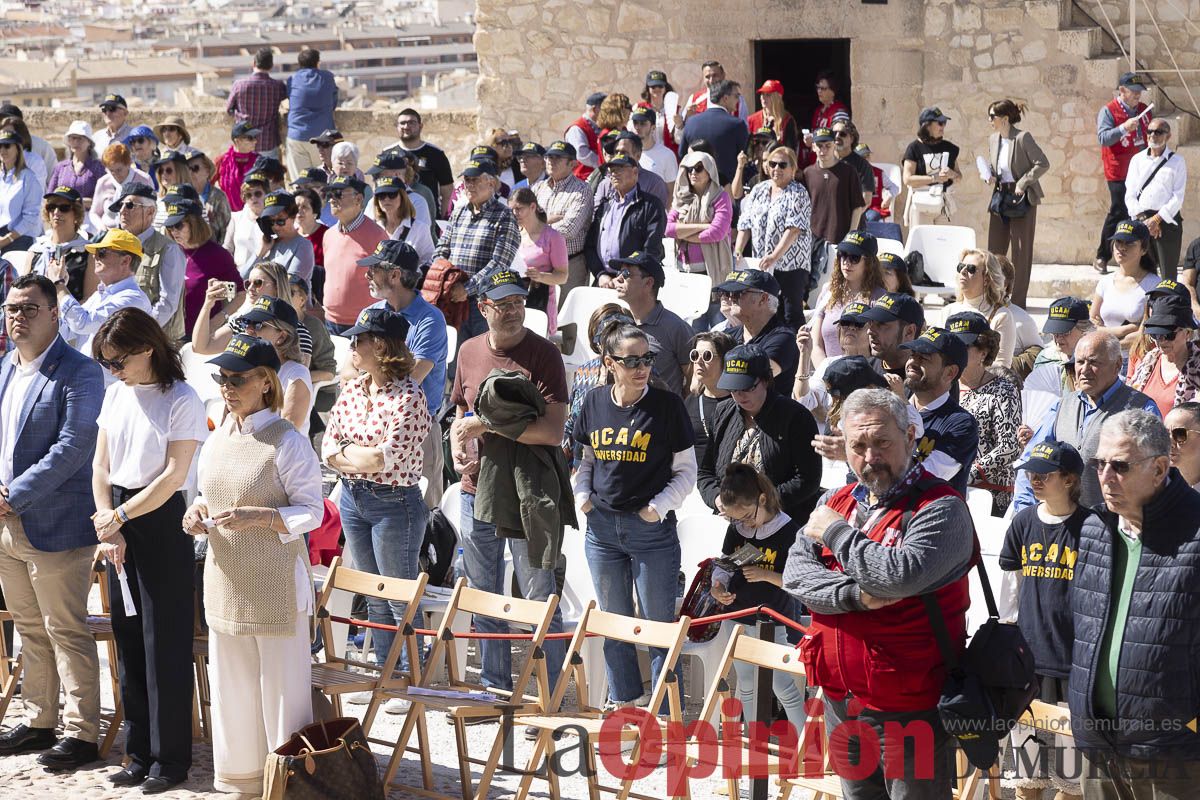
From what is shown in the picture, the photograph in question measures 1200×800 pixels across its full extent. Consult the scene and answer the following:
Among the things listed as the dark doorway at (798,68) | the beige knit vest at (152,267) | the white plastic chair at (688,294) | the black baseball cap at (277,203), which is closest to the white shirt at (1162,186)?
the white plastic chair at (688,294)

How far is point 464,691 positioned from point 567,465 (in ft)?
3.69

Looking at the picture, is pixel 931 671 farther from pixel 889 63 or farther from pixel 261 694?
pixel 889 63

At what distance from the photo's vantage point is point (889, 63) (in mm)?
14773

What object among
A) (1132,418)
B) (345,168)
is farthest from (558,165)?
(1132,418)

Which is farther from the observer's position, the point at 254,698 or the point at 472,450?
the point at 472,450

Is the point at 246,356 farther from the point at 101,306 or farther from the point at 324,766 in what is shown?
the point at 101,306

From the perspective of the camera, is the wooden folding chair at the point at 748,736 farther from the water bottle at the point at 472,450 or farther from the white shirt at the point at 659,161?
the white shirt at the point at 659,161

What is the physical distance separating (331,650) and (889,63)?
9.94 metres

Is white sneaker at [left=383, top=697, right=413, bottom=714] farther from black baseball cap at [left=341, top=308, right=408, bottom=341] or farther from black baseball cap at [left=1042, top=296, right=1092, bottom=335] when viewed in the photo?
black baseball cap at [left=1042, top=296, right=1092, bottom=335]

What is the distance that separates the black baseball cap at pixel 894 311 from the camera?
6.95 m

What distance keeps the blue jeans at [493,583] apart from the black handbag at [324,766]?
3.69ft

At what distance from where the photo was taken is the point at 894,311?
23.0 ft

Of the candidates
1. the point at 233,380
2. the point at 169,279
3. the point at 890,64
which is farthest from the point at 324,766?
the point at 890,64

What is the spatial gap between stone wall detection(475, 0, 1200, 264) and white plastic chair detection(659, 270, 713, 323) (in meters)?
5.10
